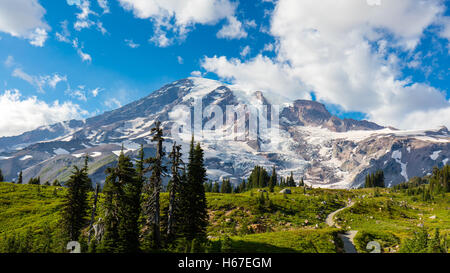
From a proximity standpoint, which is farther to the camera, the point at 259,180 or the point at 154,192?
the point at 259,180

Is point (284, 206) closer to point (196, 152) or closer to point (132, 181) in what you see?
point (196, 152)

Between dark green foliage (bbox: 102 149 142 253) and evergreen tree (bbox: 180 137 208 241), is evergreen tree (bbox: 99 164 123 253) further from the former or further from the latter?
evergreen tree (bbox: 180 137 208 241)

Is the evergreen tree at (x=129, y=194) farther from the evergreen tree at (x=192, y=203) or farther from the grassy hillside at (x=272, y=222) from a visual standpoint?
the grassy hillside at (x=272, y=222)

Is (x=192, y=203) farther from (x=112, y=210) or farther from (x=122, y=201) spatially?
(x=112, y=210)

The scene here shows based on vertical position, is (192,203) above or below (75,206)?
above

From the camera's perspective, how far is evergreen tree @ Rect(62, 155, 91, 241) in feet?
125

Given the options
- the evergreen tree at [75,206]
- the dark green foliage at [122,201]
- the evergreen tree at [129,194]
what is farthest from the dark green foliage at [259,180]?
the dark green foliage at [122,201]

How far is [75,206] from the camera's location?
129ft

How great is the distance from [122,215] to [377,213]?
61.9 meters

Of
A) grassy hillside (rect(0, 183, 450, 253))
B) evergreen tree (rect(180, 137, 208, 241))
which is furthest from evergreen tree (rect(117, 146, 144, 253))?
grassy hillside (rect(0, 183, 450, 253))

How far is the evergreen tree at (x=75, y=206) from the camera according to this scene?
38.0 meters

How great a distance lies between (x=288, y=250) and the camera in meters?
27.7

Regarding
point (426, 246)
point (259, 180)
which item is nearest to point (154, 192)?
point (426, 246)
